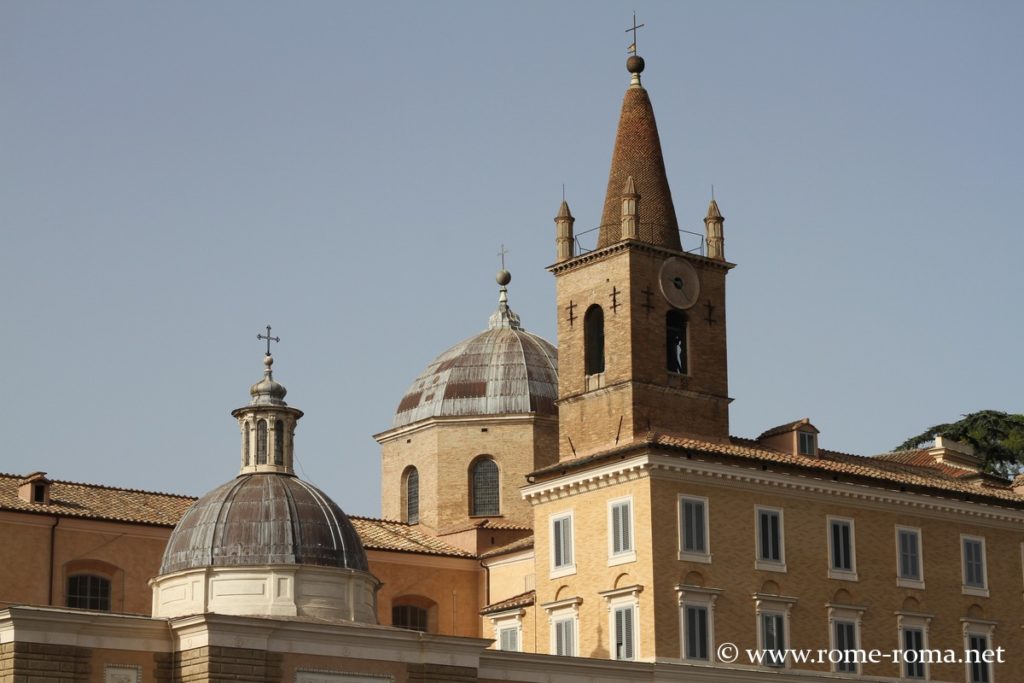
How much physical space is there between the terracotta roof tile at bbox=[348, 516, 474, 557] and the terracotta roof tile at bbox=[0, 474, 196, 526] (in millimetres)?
5166

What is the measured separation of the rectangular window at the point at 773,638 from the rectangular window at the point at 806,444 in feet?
15.6

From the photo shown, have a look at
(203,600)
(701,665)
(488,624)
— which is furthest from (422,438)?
(203,600)

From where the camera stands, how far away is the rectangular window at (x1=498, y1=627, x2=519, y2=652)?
50250 mm

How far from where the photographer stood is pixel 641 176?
166ft

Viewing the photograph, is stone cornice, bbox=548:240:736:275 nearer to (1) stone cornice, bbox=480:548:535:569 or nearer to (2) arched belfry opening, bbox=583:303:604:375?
(2) arched belfry opening, bbox=583:303:604:375

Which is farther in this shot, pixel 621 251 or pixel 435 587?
pixel 435 587

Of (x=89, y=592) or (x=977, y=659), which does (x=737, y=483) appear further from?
(x=89, y=592)

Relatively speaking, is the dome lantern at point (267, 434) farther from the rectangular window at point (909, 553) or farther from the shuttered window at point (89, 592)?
the rectangular window at point (909, 553)

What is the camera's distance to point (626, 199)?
49219mm

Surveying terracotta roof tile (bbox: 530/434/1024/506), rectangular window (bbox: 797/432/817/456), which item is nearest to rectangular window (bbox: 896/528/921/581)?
terracotta roof tile (bbox: 530/434/1024/506)

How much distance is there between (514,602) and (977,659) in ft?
39.1

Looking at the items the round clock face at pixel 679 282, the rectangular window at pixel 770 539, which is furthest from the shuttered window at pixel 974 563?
the round clock face at pixel 679 282

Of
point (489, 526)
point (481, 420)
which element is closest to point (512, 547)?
point (489, 526)

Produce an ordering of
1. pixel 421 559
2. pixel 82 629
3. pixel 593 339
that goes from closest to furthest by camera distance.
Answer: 1. pixel 82 629
2. pixel 593 339
3. pixel 421 559
